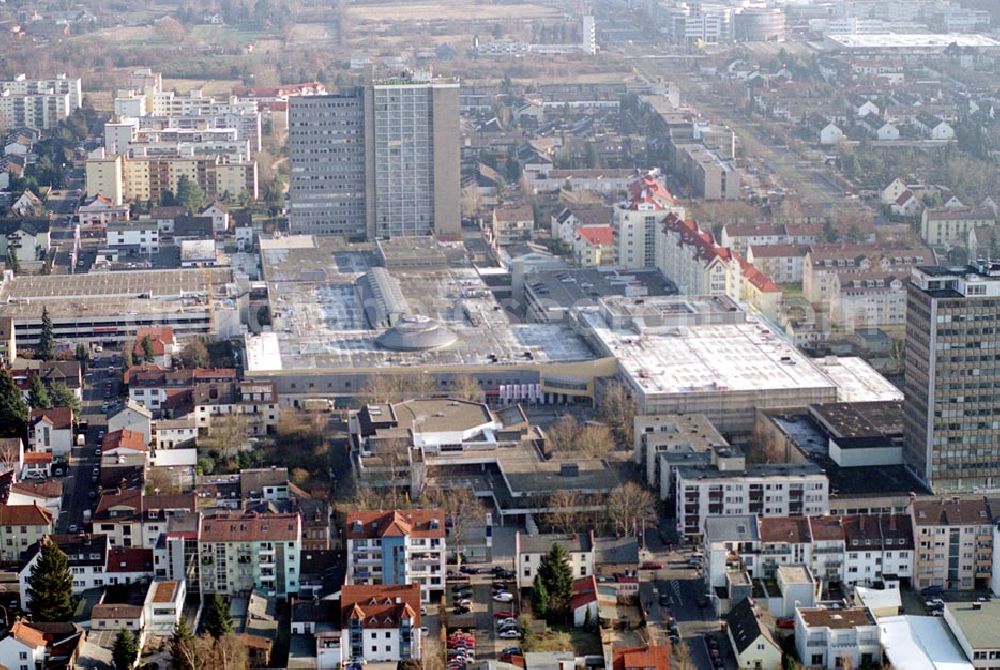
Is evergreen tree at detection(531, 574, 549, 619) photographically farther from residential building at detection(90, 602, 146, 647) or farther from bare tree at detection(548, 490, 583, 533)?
residential building at detection(90, 602, 146, 647)

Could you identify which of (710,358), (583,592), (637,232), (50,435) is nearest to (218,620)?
(583,592)

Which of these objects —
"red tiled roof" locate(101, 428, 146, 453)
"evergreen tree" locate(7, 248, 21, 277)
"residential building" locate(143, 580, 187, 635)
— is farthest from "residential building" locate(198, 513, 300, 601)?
"evergreen tree" locate(7, 248, 21, 277)

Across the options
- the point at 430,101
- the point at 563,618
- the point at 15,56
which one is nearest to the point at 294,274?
the point at 430,101

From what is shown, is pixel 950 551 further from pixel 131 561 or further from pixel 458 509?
pixel 131 561

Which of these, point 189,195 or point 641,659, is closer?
point 641,659

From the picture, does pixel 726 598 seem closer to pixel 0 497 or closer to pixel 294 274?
pixel 0 497
